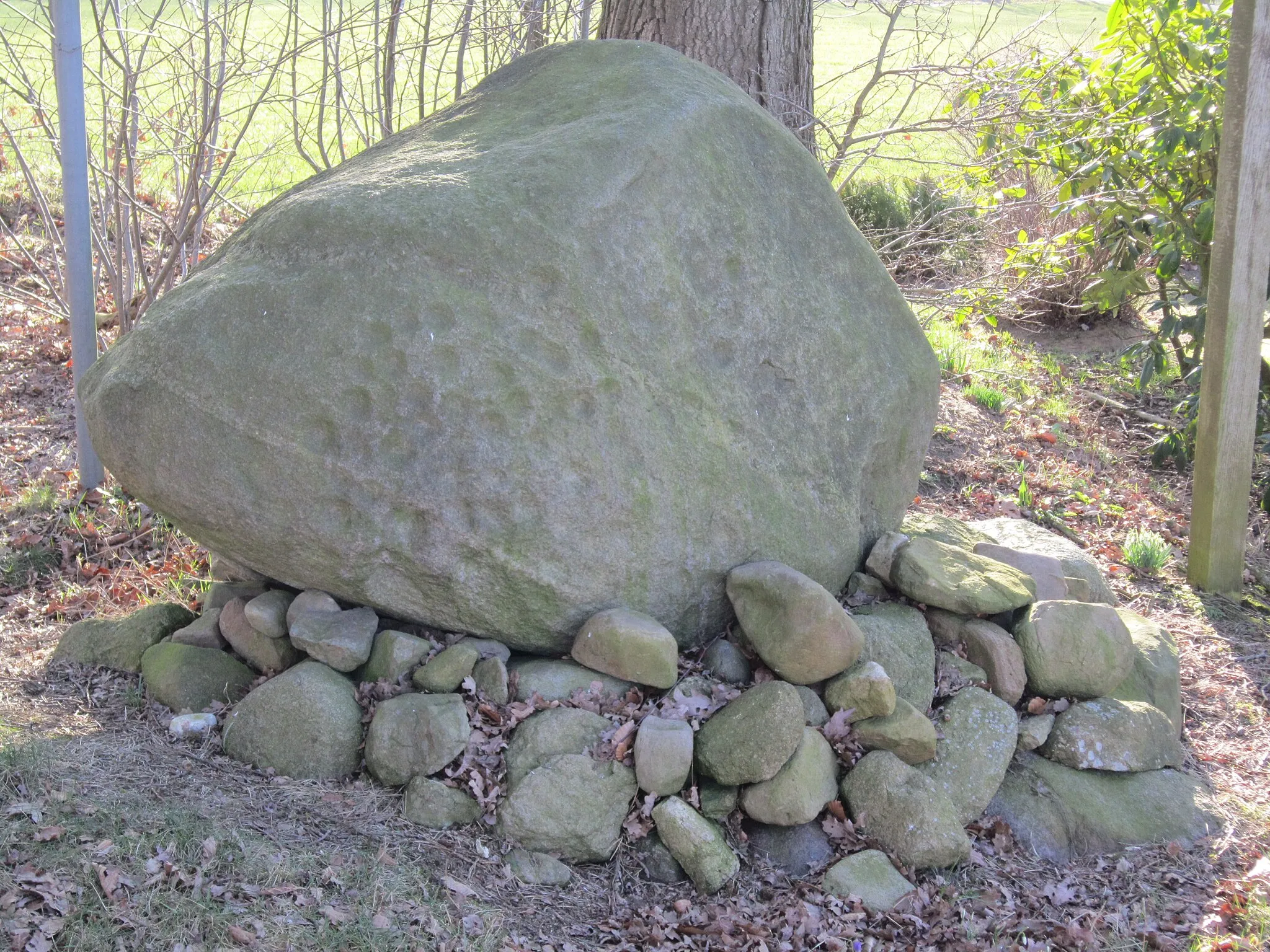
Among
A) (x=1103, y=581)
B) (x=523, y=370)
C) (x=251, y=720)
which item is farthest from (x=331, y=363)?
(x=1103, y=581)

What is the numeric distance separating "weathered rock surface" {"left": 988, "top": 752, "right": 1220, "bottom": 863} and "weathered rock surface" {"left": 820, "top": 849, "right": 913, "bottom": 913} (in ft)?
2.03

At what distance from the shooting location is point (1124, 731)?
12.9 feet

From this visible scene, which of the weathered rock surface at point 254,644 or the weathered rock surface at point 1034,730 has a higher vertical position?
the weathered rock surface at point 254,644

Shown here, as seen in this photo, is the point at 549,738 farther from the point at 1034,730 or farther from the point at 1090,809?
the point at 1090,809

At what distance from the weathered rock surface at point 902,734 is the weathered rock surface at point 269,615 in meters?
2.08

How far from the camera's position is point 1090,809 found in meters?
3.74

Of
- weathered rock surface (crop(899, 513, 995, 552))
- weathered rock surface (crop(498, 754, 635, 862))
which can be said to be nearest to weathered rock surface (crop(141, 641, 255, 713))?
weathered rock surface (crop(498, 754, 635, 862))

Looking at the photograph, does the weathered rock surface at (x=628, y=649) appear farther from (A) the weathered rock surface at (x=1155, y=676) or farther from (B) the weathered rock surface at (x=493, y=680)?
(A) the weathered rock surface at (x=1155, y=676)

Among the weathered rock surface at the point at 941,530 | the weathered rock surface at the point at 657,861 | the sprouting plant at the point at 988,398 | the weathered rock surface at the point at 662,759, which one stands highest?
the sprouting plant at the point at 988,398

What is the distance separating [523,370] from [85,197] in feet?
9.31

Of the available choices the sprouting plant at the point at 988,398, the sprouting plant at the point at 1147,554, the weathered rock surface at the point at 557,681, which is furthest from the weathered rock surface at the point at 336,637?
the sprouting plant at the point at 988,398

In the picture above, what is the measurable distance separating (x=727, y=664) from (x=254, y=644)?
68.3 inches

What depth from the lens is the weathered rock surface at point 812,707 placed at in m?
3.62

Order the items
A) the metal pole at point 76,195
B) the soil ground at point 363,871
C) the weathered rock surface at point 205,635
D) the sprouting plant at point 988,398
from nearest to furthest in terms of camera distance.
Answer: the soil ground at point 363,871
the weathered rock surface at point 205,635
the metal pole at point 76,195
the sprouting plant at point 988,398
